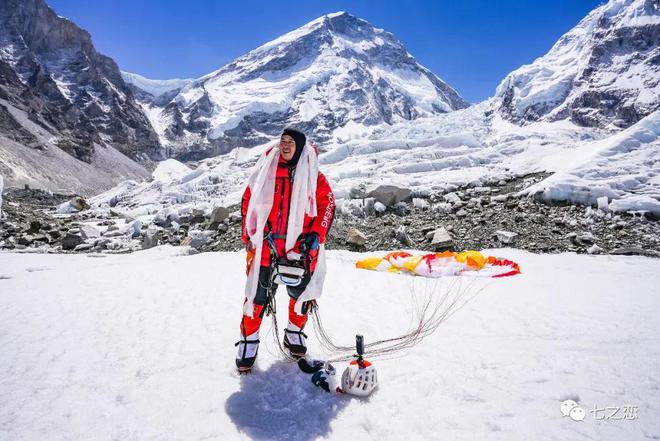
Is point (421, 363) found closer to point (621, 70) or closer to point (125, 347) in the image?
point (125, 347)

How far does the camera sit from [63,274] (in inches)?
254

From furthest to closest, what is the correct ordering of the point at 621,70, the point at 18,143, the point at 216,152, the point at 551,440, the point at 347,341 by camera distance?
the point at 216,152, the point at 621,70, the point at 18,143, the point at 347,341, the point at 551,440

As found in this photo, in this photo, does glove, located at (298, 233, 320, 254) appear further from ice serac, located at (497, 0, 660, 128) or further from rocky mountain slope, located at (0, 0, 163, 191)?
ice serac, located at (497, 0, 660, 128)

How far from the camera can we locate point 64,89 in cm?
11700

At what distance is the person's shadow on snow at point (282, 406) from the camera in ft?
7.80

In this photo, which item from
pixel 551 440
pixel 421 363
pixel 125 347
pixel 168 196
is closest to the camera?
pixel 551 440

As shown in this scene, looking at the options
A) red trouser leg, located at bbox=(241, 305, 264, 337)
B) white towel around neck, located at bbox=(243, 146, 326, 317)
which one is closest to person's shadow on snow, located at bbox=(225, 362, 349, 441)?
red trouser leg, located at bbox=(241, 305, 264, 337)

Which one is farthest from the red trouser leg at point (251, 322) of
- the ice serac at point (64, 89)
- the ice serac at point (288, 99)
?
the ice serac at point (288, 99)

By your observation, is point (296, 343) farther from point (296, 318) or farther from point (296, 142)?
point (296, 142)

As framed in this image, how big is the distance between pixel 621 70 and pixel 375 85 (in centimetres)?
9426

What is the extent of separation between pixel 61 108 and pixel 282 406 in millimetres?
132520

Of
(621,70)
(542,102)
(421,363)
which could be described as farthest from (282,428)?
(621,70)

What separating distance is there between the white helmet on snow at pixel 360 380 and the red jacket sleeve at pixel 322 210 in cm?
114

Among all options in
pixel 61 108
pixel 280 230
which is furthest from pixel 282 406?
pixel 61 108
